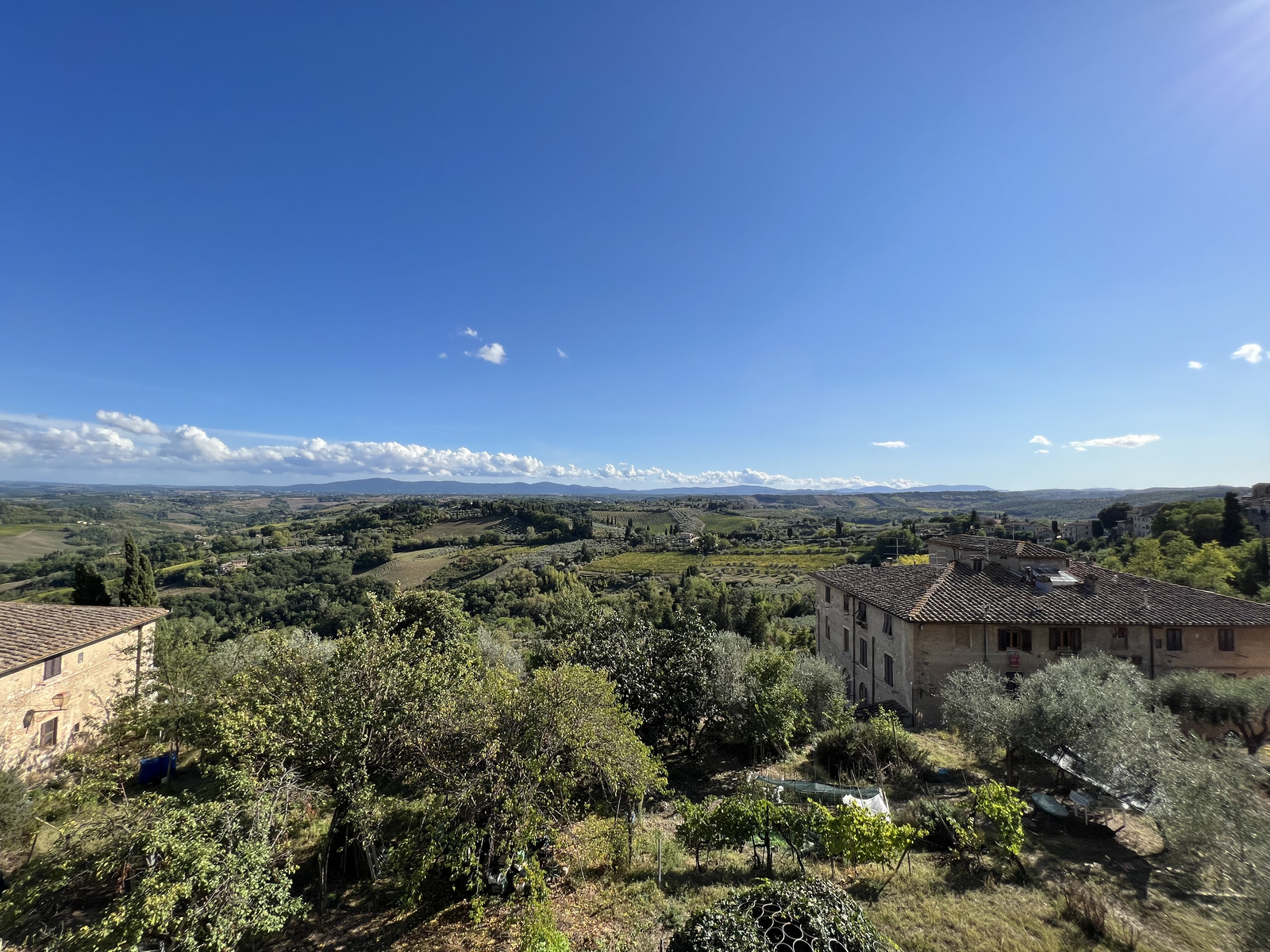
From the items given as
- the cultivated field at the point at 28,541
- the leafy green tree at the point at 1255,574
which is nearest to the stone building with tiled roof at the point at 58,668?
the leafy green tree at the point at 1255,574

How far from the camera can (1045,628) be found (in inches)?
903

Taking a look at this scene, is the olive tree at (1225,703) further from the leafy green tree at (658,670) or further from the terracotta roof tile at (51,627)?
the terracotta roof tile at (51,627)

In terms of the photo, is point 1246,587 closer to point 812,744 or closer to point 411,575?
point 812,744

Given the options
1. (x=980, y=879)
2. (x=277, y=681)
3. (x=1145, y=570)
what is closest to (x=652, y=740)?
(x=980, y=879)

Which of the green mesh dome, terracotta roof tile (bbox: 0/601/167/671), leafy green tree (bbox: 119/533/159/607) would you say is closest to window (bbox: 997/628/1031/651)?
the green mesh dome

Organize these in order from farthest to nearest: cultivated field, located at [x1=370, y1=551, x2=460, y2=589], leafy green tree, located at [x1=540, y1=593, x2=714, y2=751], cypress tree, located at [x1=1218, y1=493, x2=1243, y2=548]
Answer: cultivated field, located at [x1=370, y1=551, x2=460, y2=589] → cypress tree, located at [x1=1218, y1=493, x2=1243, y2=548] → leafy green tree, located at [x1=540, y1=593, x2=714, y2=751]

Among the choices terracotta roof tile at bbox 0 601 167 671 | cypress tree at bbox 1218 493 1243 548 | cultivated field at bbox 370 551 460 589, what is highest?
cypress tree at bbox 1218 493 1243 548

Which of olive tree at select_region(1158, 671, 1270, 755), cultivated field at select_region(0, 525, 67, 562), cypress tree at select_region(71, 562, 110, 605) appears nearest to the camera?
olive tree at select_region(1158, 671, 1270, 755)

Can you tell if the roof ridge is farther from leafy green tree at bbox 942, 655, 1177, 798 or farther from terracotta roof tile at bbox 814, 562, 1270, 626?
leafy green tree at bbox 942, 655, 1177, 798

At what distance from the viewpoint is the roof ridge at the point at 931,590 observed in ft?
75.5

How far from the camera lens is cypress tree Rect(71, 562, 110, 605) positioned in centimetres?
2870

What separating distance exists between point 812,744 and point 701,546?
95.4 metres

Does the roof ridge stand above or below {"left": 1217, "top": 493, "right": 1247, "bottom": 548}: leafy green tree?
below

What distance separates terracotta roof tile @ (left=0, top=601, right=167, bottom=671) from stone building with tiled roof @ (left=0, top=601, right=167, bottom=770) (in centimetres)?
2
